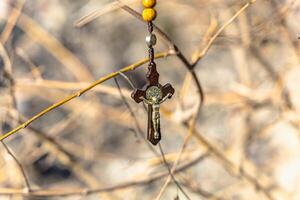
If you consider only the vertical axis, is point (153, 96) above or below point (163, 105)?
below

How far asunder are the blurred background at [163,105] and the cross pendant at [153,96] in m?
0.51

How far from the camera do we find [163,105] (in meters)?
1.47

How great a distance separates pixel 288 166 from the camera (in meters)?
1.53

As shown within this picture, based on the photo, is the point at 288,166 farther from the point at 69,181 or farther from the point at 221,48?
the point at 69,181

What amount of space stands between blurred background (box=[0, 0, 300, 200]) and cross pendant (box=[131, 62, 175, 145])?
0.51 m

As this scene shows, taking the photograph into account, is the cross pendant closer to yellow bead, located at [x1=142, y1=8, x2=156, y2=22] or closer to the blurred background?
yellow bead, located at [x1=142, y1=8, x2=156, y2=22]

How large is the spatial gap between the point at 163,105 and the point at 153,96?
2.59ft

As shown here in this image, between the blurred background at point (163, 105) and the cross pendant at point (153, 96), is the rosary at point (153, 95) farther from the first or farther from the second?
the blurred background at point (163, 105)

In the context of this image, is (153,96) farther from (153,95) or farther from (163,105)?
(163,105)

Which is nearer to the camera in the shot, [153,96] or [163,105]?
[153,96]

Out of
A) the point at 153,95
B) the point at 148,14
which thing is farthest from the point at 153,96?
the point at 148,14

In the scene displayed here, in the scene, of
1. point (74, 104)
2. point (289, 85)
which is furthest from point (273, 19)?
point (74, 104)

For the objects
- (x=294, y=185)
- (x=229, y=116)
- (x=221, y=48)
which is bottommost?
(x=294, y=185)

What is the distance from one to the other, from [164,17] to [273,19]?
65 centimetres
